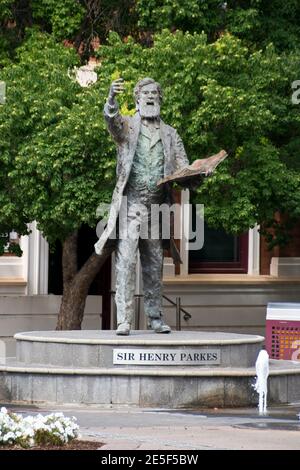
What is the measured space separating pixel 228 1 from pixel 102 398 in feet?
37.4

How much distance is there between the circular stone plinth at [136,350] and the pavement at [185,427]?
65 centimetres

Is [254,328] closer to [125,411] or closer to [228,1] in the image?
[228,1]

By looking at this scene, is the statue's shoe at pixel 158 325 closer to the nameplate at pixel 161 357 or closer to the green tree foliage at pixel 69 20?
the nameplate at pixel 161 357

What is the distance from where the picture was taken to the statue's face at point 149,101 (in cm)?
1852

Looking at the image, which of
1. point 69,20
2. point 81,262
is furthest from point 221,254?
point 69,20

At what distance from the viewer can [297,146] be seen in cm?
2706

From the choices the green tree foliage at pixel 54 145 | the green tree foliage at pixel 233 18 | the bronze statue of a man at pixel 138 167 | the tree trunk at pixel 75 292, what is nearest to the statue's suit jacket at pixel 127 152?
the bronze statue of a man at pixel 138 167

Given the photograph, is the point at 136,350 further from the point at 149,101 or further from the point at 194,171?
the point at 149,101

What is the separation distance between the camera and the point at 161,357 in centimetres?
1798

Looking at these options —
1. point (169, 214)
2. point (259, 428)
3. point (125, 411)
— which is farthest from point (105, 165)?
point (259, 428)

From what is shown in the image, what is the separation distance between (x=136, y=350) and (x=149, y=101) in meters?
2.87

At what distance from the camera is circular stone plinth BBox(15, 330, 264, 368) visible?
1794 centimetres

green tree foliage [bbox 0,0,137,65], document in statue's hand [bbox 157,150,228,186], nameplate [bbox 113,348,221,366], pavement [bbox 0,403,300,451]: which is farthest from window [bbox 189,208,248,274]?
nameplate [bbox 113,348,221,366]

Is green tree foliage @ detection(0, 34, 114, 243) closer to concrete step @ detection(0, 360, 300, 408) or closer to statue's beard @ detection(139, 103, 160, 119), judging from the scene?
statue's beard @ detection(139, 103, 160, 119)
